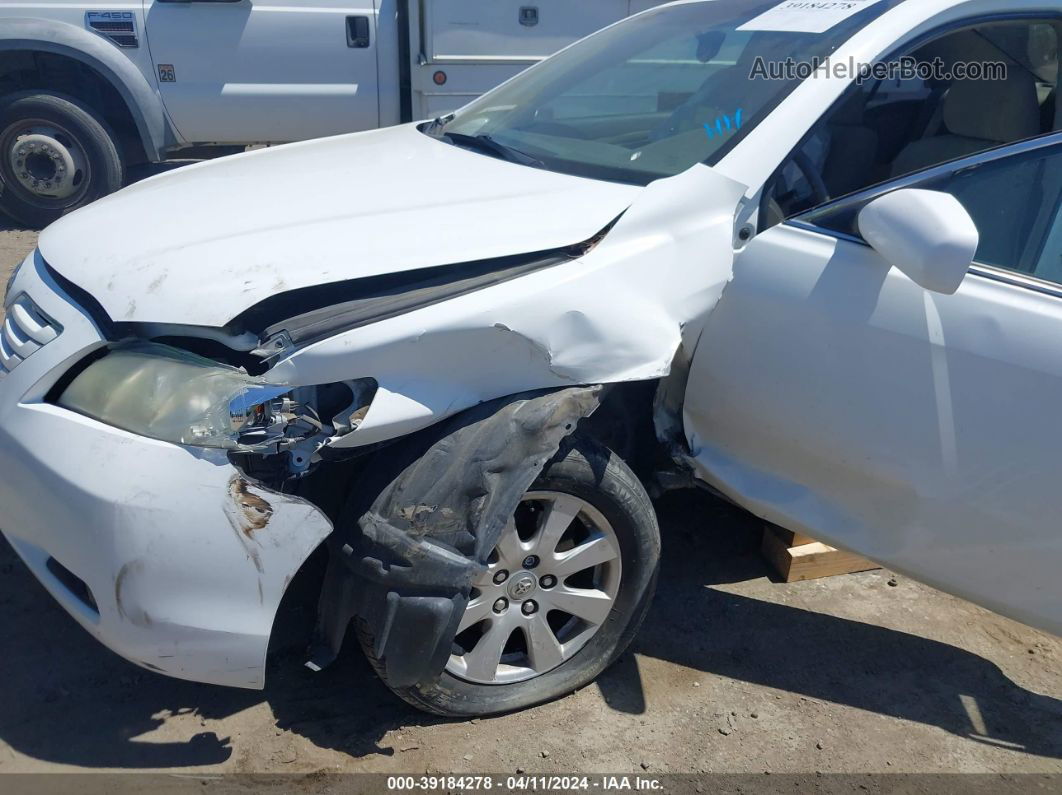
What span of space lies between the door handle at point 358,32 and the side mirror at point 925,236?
5190 millimetres

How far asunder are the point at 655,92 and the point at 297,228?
148cm

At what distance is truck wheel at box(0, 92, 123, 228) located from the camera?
21.1ft

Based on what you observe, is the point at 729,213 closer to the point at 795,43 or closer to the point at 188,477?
the point at 795,43

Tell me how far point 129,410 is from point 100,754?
949 mm

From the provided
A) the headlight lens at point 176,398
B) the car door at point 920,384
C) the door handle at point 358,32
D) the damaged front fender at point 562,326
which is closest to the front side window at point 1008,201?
the car door at point 920,384

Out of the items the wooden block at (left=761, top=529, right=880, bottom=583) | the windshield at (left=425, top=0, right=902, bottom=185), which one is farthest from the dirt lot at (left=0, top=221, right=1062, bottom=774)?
the windshield at (left=425, top=0, right=902, bottom=185)

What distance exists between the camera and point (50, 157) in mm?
6480

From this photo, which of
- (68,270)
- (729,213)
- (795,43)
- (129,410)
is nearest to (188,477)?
(129,410)

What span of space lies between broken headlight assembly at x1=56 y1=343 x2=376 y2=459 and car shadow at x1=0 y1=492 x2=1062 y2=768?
2.94 ft

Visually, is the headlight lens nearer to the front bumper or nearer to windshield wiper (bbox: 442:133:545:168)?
the front bumper

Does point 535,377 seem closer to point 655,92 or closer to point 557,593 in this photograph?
point 557,593

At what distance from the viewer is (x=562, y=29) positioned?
6.70 metres

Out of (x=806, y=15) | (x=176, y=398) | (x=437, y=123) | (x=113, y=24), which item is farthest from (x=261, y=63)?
(x=176, y=398)

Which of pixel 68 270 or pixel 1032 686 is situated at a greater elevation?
pixel 68 270
